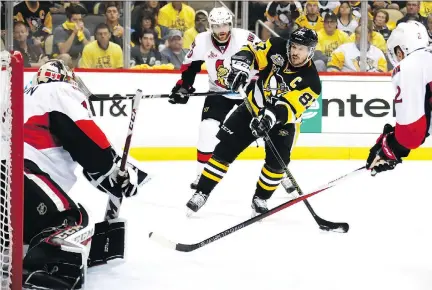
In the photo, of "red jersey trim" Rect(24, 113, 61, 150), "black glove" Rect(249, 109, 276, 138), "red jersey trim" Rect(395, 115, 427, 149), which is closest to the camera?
"red jersey trim" Rect(24, 113, 61, 150)

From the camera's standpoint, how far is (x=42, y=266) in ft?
8.13

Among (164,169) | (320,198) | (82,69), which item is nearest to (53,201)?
(320,198)

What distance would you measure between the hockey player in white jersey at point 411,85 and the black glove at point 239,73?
46.1 inches

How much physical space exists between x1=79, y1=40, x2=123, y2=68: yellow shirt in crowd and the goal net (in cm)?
410

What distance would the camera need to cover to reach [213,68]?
4.88 metres

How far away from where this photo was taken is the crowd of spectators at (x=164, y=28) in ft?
20.9

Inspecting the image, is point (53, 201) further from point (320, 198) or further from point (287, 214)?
point (320, 198)

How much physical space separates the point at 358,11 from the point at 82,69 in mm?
2333

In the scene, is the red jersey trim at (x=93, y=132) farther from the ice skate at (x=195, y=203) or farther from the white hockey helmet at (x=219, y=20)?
the white hockey helmet at (x=219, y=20)

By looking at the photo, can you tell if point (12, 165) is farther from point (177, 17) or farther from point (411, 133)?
point (177, 17)

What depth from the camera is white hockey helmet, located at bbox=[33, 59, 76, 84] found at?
2691mm

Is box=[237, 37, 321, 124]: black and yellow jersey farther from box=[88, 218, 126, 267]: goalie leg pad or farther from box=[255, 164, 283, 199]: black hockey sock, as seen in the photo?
box=[88, 218, 126, 267]: goalie leg pad

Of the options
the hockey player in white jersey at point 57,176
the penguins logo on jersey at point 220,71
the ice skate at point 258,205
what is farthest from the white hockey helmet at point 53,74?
the penguins logo on jersey at point 220,71

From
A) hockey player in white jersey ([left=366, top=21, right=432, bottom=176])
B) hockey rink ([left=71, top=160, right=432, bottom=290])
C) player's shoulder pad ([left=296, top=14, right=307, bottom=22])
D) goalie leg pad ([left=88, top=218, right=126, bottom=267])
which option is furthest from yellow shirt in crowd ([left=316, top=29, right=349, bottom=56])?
goalie leg pad ([left=88, top=218, right=126, bottom=267])
